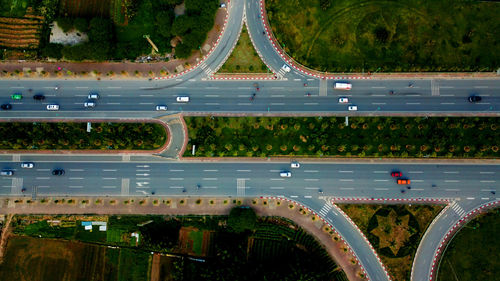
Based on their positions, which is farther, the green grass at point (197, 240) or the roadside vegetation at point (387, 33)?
the roadside vegetation at point (387, 33)

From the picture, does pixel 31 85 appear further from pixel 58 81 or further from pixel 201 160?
pixel 201 160

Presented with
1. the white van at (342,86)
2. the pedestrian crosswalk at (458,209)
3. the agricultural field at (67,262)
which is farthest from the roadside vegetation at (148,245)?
the white van at (342,86)

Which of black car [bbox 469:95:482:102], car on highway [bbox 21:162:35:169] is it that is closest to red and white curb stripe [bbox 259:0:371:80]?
black car [bbox 469:95:482:102]

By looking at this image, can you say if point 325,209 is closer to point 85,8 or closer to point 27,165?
point 27,165

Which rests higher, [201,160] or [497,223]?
[201,160]

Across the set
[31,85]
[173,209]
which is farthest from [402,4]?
[31,85]

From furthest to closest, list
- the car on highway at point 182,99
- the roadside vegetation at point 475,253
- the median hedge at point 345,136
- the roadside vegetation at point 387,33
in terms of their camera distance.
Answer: the roadside vegetation at point 387,33 → the car on highway at point 182,99 → the median hedge at point 345,136 → the roadside vegetation at point 475,253

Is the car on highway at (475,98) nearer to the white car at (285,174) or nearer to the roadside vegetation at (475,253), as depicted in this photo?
the roadside vegetation at (475,253)

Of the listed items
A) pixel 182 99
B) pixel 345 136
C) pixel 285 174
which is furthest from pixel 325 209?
pixel 182 99
